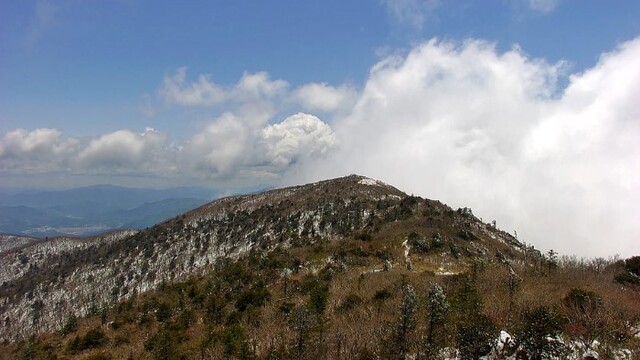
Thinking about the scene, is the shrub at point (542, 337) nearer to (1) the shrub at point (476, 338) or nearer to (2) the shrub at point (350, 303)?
(1) the shrub at point (476, 338)

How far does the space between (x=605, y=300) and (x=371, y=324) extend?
20605 mm

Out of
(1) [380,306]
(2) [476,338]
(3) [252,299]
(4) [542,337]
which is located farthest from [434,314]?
(3) [252,299]

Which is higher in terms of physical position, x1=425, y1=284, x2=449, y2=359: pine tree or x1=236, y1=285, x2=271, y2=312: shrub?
x1=425, y1=284, x2=449, y2=359: pine tree

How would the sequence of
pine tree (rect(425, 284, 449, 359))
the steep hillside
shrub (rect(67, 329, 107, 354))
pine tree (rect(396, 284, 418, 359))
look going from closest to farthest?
pine tree (rect(425, 284, 449, 359))
the steep hillside
pine tree (rect(396, 284, 418, 359))
shrub (rect(67, 329, 107, 354))

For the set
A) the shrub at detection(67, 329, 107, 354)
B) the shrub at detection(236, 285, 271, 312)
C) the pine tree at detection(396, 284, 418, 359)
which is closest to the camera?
the pine tree at detection(396, 284, 418, 359)

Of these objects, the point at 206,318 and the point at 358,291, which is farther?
the point at 206,318

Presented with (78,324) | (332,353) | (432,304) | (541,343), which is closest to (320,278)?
(332,353)

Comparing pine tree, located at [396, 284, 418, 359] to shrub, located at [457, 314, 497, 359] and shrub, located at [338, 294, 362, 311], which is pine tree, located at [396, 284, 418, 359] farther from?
shrub, located at [338, 294, 362, 311]

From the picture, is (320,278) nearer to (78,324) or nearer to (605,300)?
(605,300)

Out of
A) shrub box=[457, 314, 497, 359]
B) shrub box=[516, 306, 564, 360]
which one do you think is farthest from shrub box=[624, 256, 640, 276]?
shrub box=[457, 314, 497, 359]

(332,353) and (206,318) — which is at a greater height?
(332,353)

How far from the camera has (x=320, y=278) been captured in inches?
3137

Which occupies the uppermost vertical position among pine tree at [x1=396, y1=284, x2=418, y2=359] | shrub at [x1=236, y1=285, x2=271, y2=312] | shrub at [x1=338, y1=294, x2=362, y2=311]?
pine tree at [x1=396, y1=284, x2=418, y2=359]

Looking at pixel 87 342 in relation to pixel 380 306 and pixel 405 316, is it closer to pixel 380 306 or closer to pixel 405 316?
pixel 380 306
